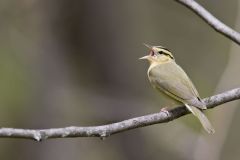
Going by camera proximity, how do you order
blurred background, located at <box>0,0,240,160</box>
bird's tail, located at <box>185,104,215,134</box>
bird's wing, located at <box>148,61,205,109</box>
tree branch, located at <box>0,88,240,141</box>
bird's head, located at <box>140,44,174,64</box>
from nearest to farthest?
1. tree branch, located at <box>0,88,240,141</box>
2. bird's tail, located at <box>185,104,215,134</box>
3. bird's wing, located at <box>148,61,205,109</box>
4. bird's head, located at <box>140,44,174,64</box>
5. blurred background, located at <box>0,0,240,160</box>

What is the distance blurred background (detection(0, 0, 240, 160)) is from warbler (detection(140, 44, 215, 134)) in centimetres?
238

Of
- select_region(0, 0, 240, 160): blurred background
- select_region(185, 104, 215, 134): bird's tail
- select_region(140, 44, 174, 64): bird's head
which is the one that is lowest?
select_region(185, 104, 215, 134): bird's tail

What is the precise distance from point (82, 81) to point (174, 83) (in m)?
3.65

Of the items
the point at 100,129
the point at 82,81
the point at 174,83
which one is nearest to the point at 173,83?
the point at 174,83

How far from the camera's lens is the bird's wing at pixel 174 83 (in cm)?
470

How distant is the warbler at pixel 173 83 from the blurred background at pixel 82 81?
238 cm

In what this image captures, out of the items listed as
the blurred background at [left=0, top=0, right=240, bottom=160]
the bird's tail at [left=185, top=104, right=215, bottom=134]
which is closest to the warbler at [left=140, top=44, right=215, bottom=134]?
the bird's tail at [left=185, top=104, right=215, bottom=134]

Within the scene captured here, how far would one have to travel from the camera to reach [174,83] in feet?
16.3

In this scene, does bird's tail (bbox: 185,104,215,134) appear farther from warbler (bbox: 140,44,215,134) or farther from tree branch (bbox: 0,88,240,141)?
tree branch (bbox: 0,88,240,141)

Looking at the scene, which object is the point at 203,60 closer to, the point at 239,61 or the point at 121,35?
the point at 121,35

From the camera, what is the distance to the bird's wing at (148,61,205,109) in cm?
470

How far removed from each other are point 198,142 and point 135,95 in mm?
1306

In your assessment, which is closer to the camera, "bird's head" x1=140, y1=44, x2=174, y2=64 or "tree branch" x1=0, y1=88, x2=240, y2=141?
"tree branch" x1=0, y1=88, x2=240, y2=141

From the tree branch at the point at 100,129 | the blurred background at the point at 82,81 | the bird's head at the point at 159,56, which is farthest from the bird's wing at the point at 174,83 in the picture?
the blurred background at the point at 82,81
